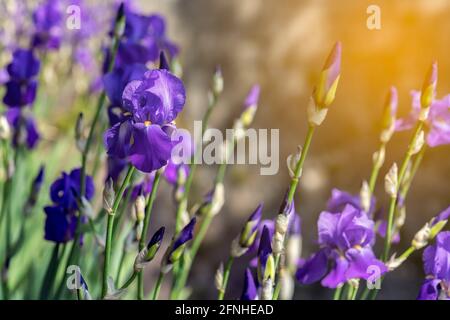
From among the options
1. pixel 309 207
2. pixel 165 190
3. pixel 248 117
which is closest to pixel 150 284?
pixel 165 190

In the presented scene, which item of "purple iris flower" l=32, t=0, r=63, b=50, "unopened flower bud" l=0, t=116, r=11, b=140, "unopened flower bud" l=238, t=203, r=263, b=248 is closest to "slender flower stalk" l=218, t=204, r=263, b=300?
"unopened flower bud" l=238, t=203, r=263, b=248

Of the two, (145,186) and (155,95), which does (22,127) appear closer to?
(145,186)

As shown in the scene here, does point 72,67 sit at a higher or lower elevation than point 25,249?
higher

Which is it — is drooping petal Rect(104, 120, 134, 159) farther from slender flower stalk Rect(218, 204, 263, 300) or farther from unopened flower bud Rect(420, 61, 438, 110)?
unopened flower bud Rect(420, 61, 438, 110)

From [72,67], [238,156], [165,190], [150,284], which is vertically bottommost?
[150,284]

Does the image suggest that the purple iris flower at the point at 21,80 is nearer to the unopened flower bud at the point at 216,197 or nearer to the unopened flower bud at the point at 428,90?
the unopened flower bud at the point at 216,197
